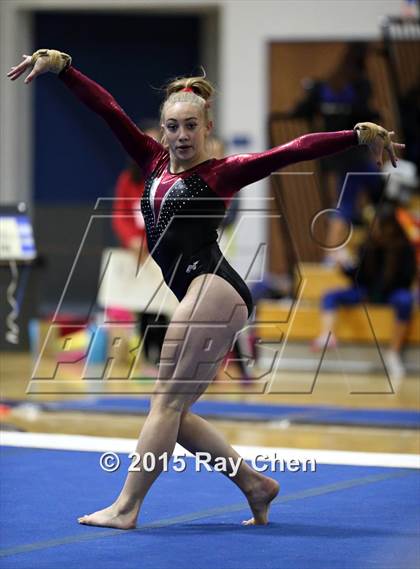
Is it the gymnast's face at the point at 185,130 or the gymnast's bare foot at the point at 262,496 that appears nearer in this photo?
the gymnast's face at the point at 185,130

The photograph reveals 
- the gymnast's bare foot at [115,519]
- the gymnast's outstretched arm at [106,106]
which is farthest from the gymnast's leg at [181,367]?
the gymnast's outstretched arm at [106,106]

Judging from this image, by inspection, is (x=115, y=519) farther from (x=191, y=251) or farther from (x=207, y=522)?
(x=191, y=251)

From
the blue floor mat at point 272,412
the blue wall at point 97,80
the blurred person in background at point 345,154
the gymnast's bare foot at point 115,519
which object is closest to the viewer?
the gymnast's bare foot at point 115,519

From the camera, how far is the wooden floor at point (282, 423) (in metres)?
5.51

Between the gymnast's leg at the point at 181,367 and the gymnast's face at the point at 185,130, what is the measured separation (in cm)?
36

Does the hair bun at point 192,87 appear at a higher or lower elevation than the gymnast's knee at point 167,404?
higher

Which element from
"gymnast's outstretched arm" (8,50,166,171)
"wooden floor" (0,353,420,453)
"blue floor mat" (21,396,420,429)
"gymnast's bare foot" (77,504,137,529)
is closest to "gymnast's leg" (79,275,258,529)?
"gymnast's bare foot" (77,504,137,529)

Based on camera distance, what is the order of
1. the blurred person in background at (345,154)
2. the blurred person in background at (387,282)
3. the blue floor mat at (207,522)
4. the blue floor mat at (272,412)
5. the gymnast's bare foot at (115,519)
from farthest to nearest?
the blurred person in background at (345,154), the blurred person in background at (387,282), the blue floor mat at (272,412), the gymnast's bare foot at (115,519), the blue floor mat at (207,522)

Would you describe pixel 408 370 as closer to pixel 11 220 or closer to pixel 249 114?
pixel 11 220

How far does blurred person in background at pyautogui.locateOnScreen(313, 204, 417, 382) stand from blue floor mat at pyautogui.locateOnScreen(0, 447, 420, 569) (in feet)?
13.4

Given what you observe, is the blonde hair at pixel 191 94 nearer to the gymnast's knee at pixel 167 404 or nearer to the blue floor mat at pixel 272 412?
the gymnast's knee at pixel 167 404

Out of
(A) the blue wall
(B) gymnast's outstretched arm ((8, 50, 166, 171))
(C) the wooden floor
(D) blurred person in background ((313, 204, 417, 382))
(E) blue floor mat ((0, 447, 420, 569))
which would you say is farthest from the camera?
(A) the blue wall

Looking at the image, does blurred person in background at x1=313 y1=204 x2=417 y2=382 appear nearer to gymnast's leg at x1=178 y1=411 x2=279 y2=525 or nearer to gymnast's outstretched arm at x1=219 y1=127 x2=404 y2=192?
gymnast's leg at x1=178 y1=411 x2=279 y2=525

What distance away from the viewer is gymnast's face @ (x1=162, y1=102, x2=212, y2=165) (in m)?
3.44
